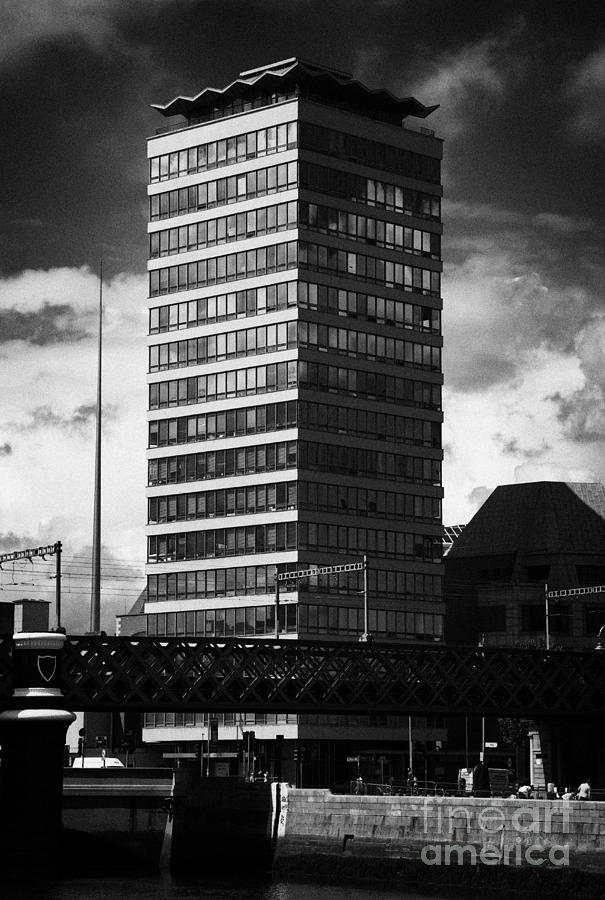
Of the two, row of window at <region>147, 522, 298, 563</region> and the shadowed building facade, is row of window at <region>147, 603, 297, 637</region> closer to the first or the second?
row of window at <region>147, 522, 298, 563</region>

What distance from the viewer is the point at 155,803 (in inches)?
4146

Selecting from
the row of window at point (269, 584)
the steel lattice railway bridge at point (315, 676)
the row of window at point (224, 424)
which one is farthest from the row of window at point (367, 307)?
the steel lattice railway bridge at point (315, 676)

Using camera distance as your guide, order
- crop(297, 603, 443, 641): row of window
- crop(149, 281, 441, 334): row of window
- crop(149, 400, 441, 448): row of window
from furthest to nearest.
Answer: crop(149, 281, 441, 334): row of window, crop(149, 400, 441, 448): row of window, crop(297, 603, 443, 641): row of window

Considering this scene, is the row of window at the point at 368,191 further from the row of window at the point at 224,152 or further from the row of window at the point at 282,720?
the row of window at the point at 282,720

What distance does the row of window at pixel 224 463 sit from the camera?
152 m

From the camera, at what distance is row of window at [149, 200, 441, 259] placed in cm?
15288

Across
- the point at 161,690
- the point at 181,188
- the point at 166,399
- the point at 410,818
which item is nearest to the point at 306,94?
the point at 181,188

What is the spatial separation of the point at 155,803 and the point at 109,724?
58.6m

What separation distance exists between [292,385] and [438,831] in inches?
2780

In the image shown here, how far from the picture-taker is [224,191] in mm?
156500

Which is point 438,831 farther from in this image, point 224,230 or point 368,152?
point 368,152

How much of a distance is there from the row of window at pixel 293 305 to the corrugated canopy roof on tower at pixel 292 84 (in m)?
17.4

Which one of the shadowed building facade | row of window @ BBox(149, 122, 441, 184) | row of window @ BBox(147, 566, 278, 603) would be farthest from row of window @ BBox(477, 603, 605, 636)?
row of window @ BBox(149, 122, 441, 184)

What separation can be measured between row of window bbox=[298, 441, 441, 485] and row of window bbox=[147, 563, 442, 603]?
8257mm
